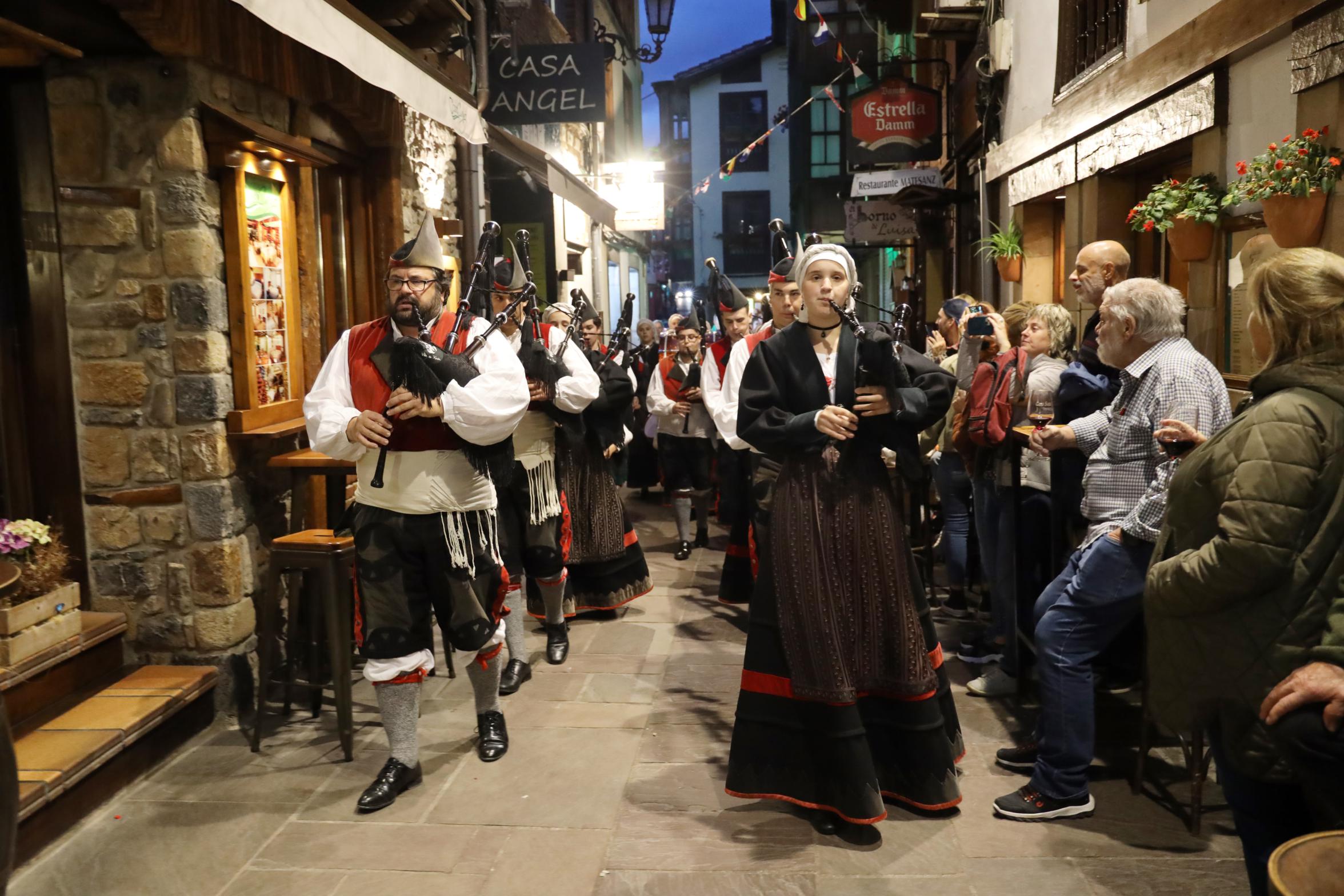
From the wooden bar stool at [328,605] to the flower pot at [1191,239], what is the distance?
13.8 feet

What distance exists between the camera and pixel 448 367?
145 inches

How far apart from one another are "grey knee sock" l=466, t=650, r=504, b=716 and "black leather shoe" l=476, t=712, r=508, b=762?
28mm

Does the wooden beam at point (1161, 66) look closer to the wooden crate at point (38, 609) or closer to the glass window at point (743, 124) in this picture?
the wooden crate at point (38, 609)

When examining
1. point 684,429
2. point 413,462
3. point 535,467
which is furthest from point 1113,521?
point 684,429

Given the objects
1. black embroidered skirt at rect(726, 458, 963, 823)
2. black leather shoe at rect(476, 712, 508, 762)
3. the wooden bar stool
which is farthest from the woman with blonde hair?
the wooden bar stool

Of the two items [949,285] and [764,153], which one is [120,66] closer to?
[949,285]

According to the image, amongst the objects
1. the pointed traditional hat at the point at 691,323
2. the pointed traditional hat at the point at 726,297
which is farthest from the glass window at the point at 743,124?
the pointed traditional hat at the point at 726,297

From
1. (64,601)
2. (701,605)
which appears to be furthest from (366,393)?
(701,605)

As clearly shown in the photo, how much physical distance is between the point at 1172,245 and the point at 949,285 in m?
8.47

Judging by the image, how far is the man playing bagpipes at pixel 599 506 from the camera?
611 cm

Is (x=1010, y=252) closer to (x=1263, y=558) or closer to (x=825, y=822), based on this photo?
(x=825, y=822)

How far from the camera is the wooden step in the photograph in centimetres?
350

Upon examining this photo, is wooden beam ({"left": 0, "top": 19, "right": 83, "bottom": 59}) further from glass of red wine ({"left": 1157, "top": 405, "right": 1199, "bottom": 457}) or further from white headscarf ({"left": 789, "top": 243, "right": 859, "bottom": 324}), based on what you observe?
glass of red wine ({"left": 1157, "top": 405, "right": 1199, "bottom": 457})

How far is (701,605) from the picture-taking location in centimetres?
658
